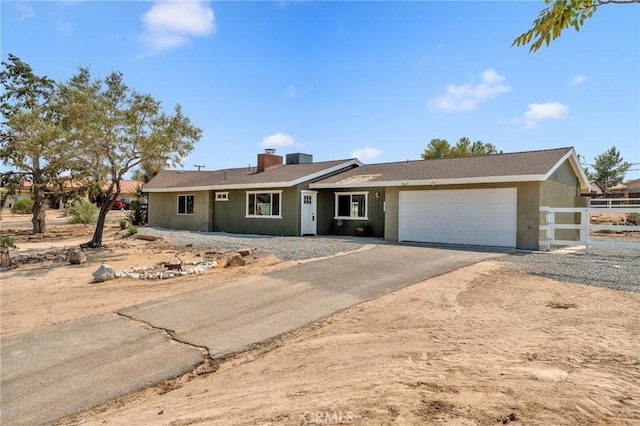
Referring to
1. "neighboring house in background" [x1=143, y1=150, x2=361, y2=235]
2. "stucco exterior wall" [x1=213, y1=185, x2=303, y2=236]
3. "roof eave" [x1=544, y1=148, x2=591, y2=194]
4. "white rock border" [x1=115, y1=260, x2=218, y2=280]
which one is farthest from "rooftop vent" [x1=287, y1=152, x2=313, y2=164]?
"roof eave" [x1=544, y1=148, x2=591, y2=194]

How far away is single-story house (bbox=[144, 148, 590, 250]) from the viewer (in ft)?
45.5

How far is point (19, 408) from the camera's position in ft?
13.7

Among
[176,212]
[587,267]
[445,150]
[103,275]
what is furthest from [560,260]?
[445,150]

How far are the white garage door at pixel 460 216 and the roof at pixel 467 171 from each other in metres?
0.61

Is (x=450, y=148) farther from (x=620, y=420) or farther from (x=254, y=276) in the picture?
(x=620, y=420)

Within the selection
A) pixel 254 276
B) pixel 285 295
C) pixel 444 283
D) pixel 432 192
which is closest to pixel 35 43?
pixel 254 276

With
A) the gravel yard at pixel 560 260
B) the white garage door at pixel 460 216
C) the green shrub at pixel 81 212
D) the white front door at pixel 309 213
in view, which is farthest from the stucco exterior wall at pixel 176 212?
the white garage door at pixel 460 216

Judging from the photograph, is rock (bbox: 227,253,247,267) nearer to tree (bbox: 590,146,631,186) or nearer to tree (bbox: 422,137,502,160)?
tree (bbox: 422,137,502,160)

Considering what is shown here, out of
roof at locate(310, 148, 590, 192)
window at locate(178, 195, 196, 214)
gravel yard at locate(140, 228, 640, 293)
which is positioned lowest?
gravel yard at locate(140, 228, 640, 293)

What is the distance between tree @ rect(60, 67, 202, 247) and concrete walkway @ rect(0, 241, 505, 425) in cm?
904

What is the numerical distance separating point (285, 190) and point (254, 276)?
9.94 m

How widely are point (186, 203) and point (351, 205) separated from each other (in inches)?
432

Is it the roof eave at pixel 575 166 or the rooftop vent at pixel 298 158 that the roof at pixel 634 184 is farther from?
the rooftop vent at pixel 298 158

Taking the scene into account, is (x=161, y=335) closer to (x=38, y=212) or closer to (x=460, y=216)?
(x=460, y=216)
